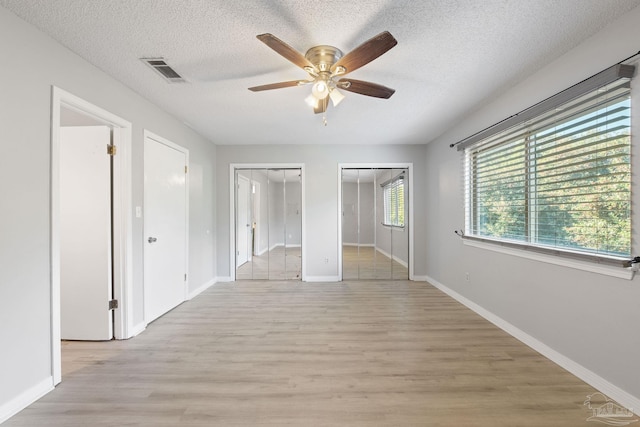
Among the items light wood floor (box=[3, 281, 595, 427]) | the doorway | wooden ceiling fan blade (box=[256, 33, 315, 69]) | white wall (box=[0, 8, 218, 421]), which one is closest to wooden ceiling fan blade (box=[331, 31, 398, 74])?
wooden ceiling fan blade (box=[256, 33, 315, 69])

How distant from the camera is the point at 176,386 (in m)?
2.09

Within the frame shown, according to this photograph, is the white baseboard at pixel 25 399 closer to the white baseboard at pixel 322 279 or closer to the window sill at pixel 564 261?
the white baseboard at pixel 322 279

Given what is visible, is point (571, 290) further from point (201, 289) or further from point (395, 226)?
point (201, 289)

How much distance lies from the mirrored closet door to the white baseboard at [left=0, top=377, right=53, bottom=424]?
13.6 ft

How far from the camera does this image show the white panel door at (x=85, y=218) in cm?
276

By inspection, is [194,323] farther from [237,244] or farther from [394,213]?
[394,213]

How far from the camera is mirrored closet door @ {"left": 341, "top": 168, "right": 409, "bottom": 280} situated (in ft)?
18.0

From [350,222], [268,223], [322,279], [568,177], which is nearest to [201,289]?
[268,223]

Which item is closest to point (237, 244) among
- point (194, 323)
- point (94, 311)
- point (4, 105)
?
point (194, 323)

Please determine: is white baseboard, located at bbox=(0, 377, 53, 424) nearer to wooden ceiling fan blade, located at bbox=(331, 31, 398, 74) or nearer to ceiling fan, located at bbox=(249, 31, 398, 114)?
ceiling fan, located at bbox=(249, 31, 398, 114)

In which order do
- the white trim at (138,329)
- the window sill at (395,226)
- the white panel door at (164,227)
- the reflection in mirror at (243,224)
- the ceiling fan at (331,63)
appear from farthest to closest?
the window sill at (395,226)
the reflection in mirror at (243,224)
the white panel door at (164,227)
the white trim at (138,329)
the ceiling fan at (331,63)

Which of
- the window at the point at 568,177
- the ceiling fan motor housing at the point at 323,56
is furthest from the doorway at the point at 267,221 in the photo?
the window at the point at 568,177

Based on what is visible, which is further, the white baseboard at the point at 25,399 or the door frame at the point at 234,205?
the door frame at the point at 234,205

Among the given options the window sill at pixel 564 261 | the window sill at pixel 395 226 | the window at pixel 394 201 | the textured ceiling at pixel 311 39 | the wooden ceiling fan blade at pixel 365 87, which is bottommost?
the window sill at pixel 564 261
